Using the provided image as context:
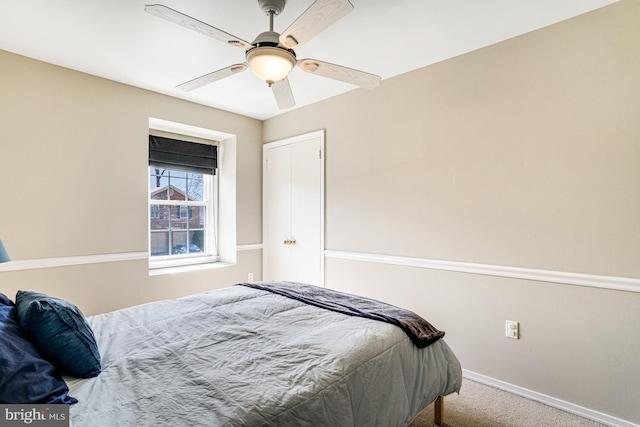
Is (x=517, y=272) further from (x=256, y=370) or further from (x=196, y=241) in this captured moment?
(x=196, y=241)

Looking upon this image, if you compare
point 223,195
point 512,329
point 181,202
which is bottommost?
point 512,329

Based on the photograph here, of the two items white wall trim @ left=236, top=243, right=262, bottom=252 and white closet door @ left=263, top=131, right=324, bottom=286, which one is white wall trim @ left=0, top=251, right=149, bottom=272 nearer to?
white wall trim @ left=236, top=243, right=262, bottom=252

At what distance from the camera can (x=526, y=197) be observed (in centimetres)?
223

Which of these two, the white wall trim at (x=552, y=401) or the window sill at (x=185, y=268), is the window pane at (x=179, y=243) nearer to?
the window sill at (x=185, y=268)

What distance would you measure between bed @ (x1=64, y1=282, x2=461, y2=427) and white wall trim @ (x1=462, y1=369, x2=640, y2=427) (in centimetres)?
76

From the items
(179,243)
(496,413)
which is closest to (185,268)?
(179,243)

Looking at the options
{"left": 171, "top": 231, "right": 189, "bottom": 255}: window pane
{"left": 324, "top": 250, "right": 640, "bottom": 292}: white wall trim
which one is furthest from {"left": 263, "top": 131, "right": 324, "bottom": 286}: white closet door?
{"left": 171, "top": 231, "right": 189, "bottom": 255}: window pane

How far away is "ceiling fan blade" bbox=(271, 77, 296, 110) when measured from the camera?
7.00 ft

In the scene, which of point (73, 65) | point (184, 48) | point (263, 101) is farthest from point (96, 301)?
point (263, 101)

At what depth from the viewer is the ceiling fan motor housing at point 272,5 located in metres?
1.84

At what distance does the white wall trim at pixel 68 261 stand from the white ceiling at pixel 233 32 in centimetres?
165

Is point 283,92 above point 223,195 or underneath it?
above

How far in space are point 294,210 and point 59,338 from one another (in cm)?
278

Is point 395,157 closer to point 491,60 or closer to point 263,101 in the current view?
point 491,60
